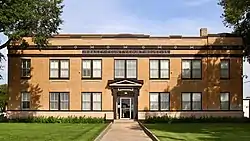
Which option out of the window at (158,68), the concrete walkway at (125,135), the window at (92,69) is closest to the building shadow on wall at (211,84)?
the window at (158,68)

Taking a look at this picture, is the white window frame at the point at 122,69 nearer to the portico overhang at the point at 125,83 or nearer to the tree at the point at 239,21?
the portico overhang at the point at 125,83

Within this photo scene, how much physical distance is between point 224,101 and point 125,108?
1008cm

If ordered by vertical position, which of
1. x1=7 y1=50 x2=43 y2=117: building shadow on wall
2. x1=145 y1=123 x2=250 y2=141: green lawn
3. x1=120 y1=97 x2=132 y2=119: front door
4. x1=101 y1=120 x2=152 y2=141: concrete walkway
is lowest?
x1=101 y1=120 x2=152 y2=141: concrete walkway

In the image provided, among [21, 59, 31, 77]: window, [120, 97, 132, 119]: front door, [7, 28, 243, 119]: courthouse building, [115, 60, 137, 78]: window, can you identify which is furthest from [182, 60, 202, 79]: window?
[21, 59, 31, 77]: window

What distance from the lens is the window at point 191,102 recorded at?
53844mm

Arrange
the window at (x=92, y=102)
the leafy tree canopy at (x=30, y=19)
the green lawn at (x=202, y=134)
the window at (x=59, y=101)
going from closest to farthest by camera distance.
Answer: the green lawn at (x=202, y=134), the leafy tree canopy at (x=30, y=19), the window at (x=92, y=102), the window at (x=59, y=101)

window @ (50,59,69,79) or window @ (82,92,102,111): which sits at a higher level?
window @ (50,59,69,79)

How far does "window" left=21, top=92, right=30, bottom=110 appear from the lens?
54.0 metres

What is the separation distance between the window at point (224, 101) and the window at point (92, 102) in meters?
12.3

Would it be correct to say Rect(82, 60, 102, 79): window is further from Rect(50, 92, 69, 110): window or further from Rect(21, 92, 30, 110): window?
Rect(21, 92, 30, 110): window

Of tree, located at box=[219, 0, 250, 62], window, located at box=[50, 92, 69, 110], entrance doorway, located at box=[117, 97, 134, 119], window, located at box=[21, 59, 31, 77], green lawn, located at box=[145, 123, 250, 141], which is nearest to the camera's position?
green lawn, located at box=[145, 123, 250, 141]

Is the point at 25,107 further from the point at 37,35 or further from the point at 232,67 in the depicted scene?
the point at 232,67

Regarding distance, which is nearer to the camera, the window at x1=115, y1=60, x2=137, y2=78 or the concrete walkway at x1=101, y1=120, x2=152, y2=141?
the concrete walkway at x1=101, y1=120, x2=152, y2=141

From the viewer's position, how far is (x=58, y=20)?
47.9m
